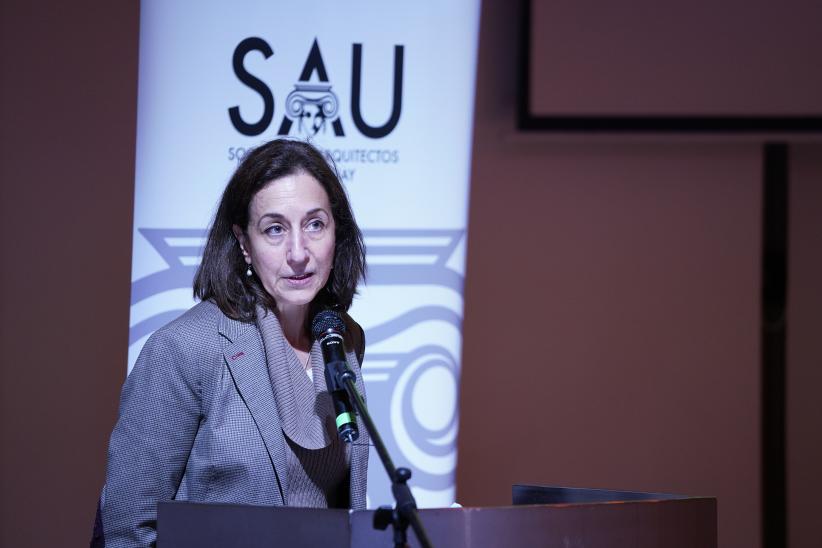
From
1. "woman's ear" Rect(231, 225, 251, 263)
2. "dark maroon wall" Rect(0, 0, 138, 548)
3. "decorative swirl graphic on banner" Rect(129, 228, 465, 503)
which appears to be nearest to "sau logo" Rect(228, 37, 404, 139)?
"decorative swirl graphic on banner" Rect(129, 228, 465, 503)

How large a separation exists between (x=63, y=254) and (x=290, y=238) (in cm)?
198

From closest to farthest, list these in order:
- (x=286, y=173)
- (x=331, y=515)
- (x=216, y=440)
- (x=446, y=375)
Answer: (x=331, y=515) → (x=216, y=440) → (x=286, y=173) → (x=446, y=375)

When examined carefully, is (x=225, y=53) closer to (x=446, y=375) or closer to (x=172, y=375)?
(x=446, y=375)

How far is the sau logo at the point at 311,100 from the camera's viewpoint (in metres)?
3.28

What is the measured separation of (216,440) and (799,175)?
336 cm

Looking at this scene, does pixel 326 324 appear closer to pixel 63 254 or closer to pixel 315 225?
pixel 315 225

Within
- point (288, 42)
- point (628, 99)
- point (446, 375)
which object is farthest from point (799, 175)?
point (288, 42)

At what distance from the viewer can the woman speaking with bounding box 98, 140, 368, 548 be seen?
1.72 metres

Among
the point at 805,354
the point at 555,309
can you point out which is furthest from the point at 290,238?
the point at 805,354

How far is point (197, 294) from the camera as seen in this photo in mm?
1996

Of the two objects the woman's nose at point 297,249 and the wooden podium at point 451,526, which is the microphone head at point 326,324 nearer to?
the woman's nose at point 297,249

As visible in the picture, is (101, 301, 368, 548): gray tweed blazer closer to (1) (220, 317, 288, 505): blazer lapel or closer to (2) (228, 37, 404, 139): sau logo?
(1) (220, 317, 288, 505): blazer lapel

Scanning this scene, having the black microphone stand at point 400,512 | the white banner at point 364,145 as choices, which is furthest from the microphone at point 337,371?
the white banner at point 364,145

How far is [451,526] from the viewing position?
4.14 ft
